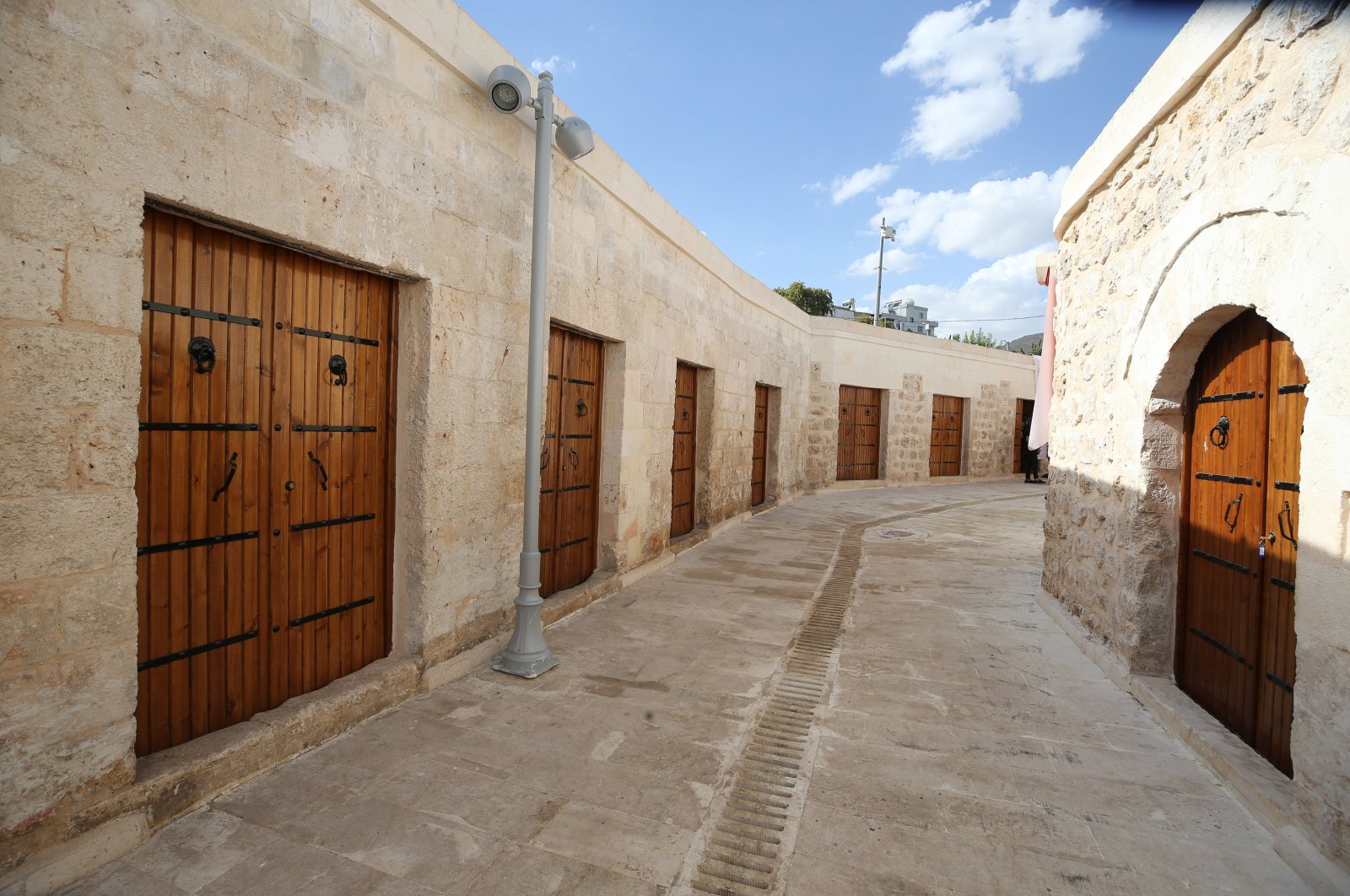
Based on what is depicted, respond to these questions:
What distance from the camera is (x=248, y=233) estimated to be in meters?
2.42

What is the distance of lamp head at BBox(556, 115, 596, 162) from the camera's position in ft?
11.6

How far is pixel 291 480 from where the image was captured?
2.70 metres

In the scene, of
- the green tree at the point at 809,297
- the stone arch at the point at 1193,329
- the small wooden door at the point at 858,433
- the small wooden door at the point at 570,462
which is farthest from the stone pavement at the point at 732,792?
the green tree at the point at 809,297

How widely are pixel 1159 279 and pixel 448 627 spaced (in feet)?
12.9

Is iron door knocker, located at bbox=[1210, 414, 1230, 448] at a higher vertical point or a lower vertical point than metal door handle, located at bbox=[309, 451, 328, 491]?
higher

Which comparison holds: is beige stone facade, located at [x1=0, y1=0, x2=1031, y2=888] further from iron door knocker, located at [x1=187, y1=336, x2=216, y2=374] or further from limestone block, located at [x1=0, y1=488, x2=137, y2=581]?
iron door knocker, located at [x1=187, y1=336, x2=216, y2=374]

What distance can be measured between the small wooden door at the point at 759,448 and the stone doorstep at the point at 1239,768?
5.97 m

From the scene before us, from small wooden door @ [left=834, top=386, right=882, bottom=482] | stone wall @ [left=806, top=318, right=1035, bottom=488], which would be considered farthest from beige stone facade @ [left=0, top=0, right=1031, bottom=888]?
small wooden door @ [left=834, top=386, right=882, bottom=482]

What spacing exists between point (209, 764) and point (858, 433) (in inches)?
489

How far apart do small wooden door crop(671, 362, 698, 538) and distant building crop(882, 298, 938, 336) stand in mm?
36184

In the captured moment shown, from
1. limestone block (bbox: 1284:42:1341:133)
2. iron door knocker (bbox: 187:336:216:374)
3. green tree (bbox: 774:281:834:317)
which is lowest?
Answer: iron door knocker (bbox: 187:336:216:374)

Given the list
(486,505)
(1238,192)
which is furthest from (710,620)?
(1238,192)

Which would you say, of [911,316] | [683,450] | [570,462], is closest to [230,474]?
[570,462]

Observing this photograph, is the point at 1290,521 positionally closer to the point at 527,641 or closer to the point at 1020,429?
the point at 527,641
